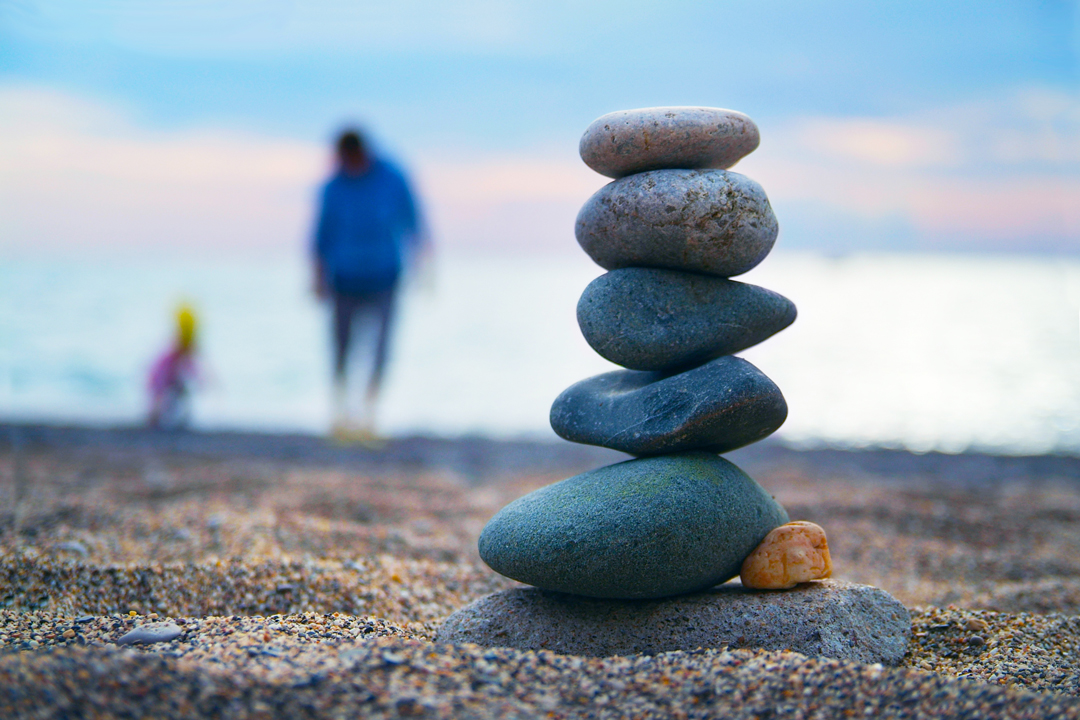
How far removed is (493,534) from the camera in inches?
115

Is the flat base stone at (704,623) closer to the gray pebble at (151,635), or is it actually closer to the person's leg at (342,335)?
the gray pebble at (151,635)

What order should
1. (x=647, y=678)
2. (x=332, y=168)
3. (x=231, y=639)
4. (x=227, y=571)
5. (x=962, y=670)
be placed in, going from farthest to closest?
(x=332, y=168) < (x=227, y=571) < (x=962, y=670) < (x=231, y=639) < (x=647, y=678)

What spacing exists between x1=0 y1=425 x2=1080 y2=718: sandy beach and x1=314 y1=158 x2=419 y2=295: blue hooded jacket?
67.0 inches

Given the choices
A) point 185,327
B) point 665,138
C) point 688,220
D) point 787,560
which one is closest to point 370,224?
point 185,327

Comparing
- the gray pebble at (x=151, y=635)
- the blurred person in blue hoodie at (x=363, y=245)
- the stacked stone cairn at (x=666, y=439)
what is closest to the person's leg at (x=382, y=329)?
the blurred person in blue hoodie at (x=363, y=245)

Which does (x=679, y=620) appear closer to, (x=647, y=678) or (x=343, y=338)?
(x=647, y=678)

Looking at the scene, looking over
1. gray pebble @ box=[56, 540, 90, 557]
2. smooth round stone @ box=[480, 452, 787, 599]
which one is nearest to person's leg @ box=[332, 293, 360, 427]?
gray pebble @ box=[56, 540, 90, 557]

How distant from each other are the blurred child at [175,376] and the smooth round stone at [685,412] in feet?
24.4

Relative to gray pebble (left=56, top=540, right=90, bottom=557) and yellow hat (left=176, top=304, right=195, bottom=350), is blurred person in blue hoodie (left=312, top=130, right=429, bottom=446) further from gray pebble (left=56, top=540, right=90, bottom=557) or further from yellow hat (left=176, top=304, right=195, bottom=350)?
gray pebble (left=56, top=540, right=90, bottom=557)

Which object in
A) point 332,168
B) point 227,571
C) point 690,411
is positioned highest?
point 332,168

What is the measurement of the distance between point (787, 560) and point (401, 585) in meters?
1.71

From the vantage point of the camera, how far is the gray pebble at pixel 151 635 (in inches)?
97.8

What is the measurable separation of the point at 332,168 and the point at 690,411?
538cm

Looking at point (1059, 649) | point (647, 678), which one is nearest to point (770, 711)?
point (647, 678)
